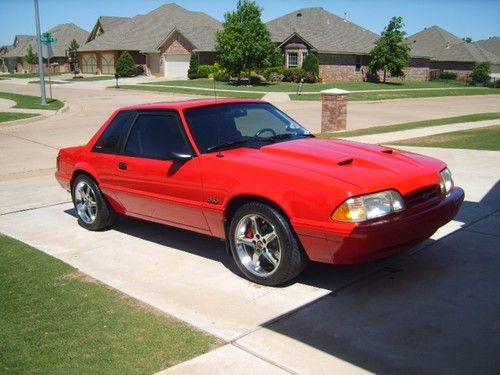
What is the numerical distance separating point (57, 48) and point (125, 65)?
969 inches

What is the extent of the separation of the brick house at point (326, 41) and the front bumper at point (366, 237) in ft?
153

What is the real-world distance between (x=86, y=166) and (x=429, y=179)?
379cm

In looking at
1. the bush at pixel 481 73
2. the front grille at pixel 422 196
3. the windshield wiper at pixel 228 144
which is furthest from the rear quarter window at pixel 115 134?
the bush at pixel 481 73

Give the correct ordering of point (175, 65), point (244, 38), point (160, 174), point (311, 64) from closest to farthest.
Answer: point (160, 174), point (244, 38), point (311, 64), point (175, 65)

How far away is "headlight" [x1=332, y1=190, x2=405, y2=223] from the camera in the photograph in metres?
3.94

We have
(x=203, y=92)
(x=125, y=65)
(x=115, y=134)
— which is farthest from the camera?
(x=125, y=65)

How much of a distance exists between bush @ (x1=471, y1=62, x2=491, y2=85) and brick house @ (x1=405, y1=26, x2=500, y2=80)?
14.2ft

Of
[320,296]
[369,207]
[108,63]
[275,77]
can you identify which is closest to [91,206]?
→ [320,296]

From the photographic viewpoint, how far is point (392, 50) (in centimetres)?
4953

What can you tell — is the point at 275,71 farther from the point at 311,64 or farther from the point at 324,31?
the point at 324,31

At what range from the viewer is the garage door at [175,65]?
56781 mm

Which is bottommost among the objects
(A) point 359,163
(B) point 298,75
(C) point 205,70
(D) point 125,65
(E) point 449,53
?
(A) point 359,163

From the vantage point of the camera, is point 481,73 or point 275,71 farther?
point 481,73

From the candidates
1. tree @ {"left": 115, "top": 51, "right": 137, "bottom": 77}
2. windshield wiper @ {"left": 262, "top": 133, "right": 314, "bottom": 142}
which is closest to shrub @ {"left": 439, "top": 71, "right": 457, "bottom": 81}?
tree @ {"left": 115, "top": 51, "right": 137, "bottom": 77}
